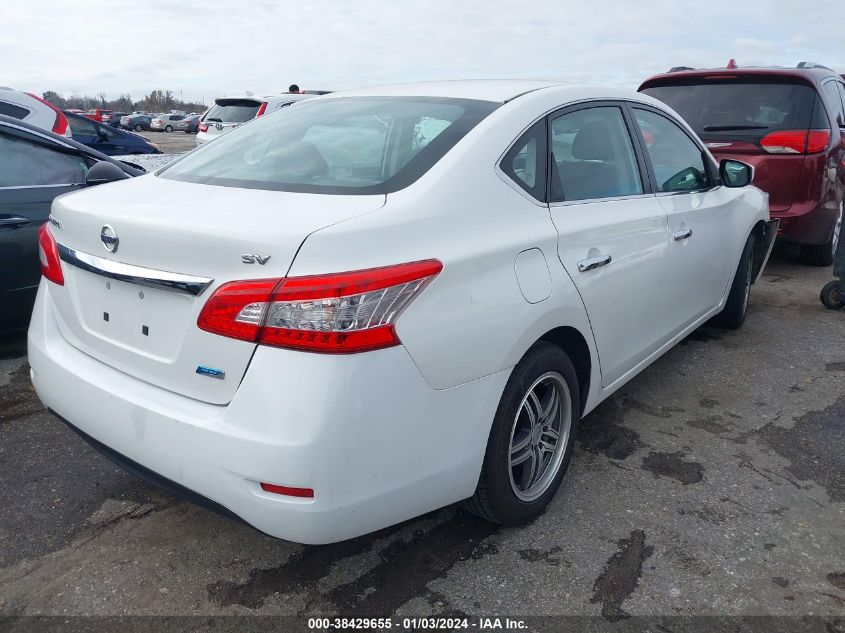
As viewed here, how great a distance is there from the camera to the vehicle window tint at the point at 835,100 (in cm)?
628

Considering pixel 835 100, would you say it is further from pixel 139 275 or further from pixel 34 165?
pixel 139 275

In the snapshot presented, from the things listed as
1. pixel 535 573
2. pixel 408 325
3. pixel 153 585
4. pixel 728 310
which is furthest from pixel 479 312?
pixel 728 310

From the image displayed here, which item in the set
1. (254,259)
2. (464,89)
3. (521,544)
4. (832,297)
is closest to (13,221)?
(464,89)

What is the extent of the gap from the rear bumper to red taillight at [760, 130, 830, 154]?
4777 millimetres

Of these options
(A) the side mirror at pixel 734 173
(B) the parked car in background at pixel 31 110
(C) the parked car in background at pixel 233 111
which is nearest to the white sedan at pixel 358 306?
(A) the side mirror at pixel 734 173

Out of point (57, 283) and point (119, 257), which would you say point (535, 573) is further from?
point (57, 283)

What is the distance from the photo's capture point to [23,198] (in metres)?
A: 4.07

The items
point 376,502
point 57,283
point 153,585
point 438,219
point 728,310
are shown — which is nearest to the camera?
point 376,502

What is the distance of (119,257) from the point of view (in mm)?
2166

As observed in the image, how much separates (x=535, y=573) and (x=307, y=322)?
1.21 meters

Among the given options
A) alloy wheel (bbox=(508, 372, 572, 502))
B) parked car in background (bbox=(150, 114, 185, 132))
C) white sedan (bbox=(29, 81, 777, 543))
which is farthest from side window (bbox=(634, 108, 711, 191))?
parked car in background (bbox=(150, 114, 185, 132))

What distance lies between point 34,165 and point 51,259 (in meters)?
2.11

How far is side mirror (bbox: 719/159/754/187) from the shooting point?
13.8 feet

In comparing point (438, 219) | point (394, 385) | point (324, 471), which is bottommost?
point (324, 471)
